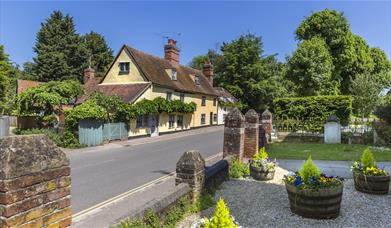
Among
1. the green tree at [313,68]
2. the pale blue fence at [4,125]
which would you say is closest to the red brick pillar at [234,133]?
the pale blue fence at [4,125]

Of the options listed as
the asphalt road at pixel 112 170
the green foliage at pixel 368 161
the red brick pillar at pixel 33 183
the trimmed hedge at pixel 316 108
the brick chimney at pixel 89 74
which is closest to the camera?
the red brick pillar at pixel 33 183

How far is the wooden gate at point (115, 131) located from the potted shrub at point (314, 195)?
17.9m

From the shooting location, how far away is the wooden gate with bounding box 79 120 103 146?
19625mm

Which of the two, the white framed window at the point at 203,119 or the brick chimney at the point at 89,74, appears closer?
the brick chimney at the point at 89,74

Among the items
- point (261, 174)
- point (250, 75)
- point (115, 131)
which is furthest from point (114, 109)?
point (250, 75)

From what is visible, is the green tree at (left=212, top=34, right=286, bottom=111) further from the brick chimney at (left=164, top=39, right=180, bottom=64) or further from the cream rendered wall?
the cream rendered wall

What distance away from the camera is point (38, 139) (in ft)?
9.82

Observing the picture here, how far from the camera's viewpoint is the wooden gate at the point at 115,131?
21734 millimetres

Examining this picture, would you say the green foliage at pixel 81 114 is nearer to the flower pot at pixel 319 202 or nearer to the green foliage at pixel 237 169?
the green foliage at pixel 237 169

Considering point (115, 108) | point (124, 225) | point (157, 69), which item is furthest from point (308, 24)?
point (124, 225)

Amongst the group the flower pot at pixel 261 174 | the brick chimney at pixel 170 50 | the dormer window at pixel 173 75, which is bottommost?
the flower pot at pixel 261 174

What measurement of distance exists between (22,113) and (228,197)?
20731mm

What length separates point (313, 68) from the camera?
32.8 meters

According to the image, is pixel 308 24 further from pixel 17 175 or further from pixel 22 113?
pixel 17 175
